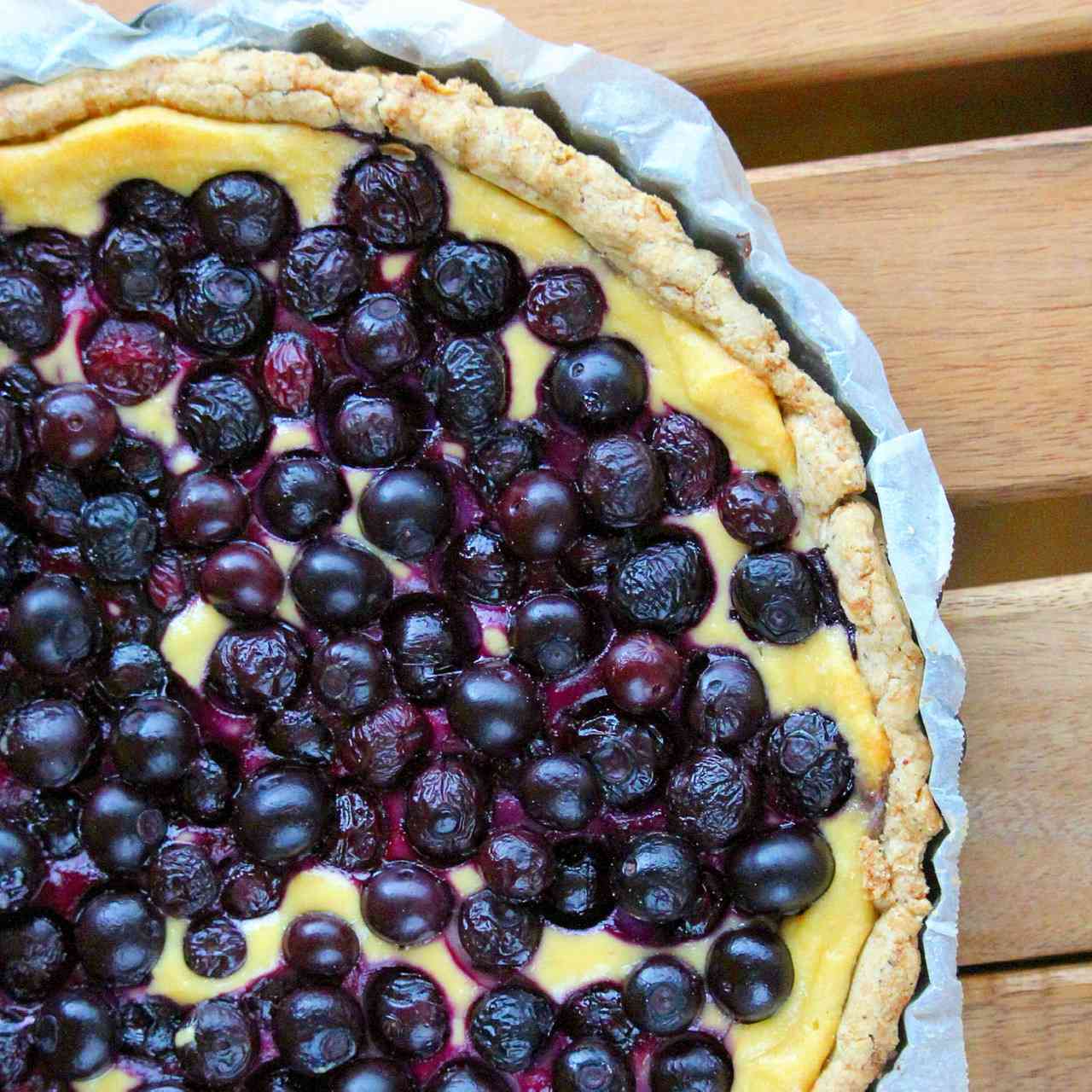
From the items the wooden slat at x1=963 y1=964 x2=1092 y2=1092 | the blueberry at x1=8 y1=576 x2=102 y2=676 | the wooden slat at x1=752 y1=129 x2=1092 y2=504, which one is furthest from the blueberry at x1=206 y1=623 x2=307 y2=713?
the wooden slat at x1=963 y1=964 x2=1092 y2=1092

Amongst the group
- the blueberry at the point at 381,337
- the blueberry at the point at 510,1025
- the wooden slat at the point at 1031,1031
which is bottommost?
the wooden slat at the point at 1031,1031

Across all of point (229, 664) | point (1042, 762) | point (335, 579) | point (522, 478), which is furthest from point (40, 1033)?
point (1042, 762)

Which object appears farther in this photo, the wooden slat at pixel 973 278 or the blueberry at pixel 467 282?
the wooden slat at pixel 973 278

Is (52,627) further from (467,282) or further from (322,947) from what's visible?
(467,282)

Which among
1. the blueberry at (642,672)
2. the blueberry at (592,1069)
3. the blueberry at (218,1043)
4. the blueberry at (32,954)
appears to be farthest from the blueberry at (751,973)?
the blueberry at (32,954)

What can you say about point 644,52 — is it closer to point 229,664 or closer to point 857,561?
point 857,561

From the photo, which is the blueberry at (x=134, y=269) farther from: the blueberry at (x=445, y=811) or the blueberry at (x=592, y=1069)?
the blueberry at (x=592, y=1069)

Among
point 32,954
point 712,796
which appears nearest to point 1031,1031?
point 712,796
